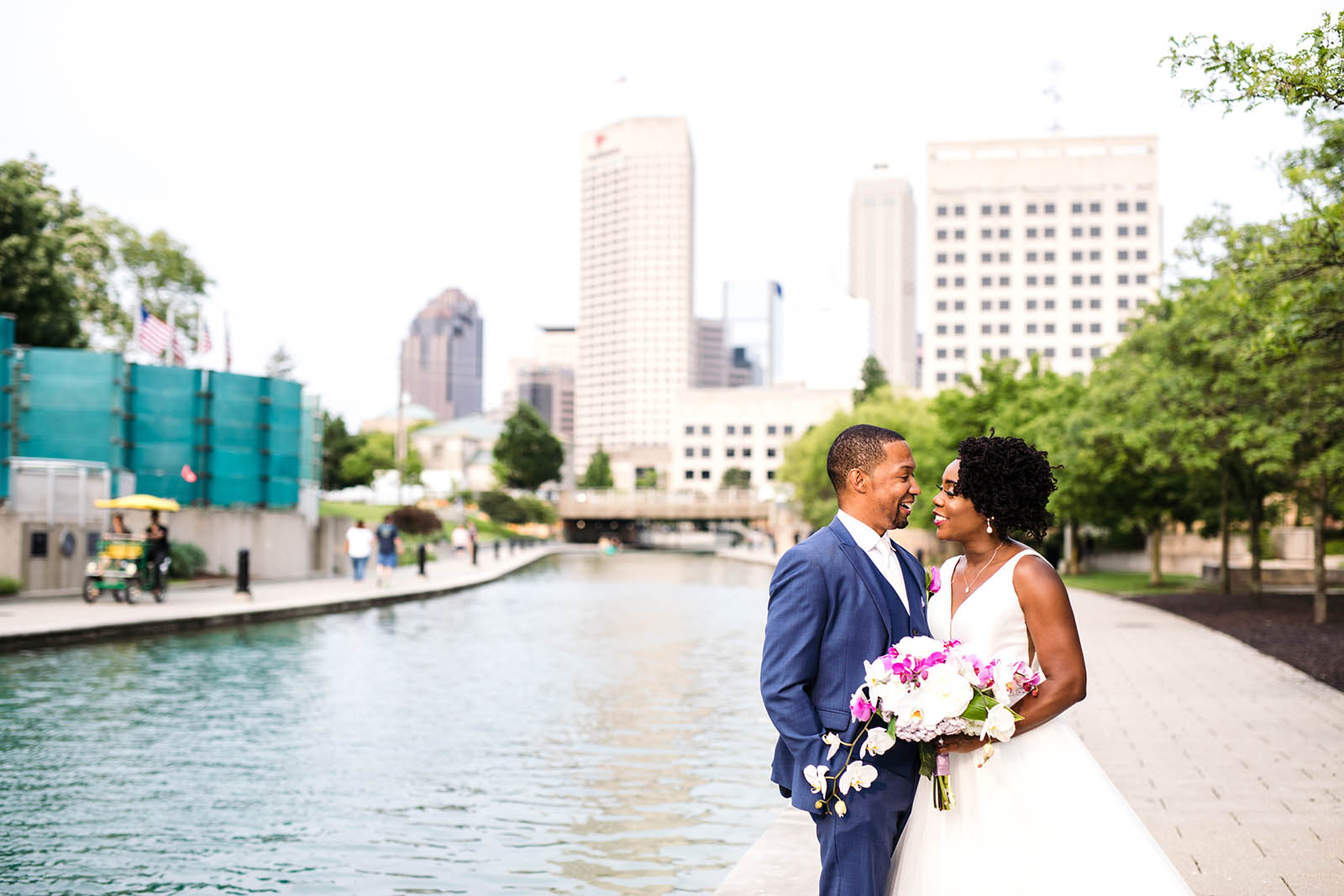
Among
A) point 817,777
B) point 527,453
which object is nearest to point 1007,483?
point 817,777

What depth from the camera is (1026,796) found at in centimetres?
389

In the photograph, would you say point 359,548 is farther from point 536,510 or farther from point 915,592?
point 536,510

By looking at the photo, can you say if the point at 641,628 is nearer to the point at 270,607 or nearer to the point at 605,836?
the point at 270,607

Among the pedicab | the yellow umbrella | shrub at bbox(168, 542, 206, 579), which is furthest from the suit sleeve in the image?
shrub at bbox(168, 542, 206, 579)

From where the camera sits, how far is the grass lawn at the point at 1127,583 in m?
36.0

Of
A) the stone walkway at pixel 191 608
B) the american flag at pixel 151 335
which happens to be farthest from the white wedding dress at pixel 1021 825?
the american flag at pixel 151 335

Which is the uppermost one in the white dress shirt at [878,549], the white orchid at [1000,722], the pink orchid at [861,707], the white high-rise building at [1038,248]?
the white high-rise building at [1038,248]

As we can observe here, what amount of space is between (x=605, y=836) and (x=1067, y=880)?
4580 mm

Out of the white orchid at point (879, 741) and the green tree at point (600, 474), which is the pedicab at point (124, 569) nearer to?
the white orchid at point (879, 741)

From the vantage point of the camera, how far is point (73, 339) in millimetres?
46750

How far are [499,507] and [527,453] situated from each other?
20.1m

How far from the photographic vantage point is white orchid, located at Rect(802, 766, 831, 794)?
362cm

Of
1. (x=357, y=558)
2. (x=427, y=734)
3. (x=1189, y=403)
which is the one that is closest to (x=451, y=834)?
(x=427, y=734)

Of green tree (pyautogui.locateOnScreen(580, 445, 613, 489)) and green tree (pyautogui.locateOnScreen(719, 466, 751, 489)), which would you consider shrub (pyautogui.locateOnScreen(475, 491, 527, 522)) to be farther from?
green tree (pyautogui.locateOnScreen(580, 445, 613, 489))
